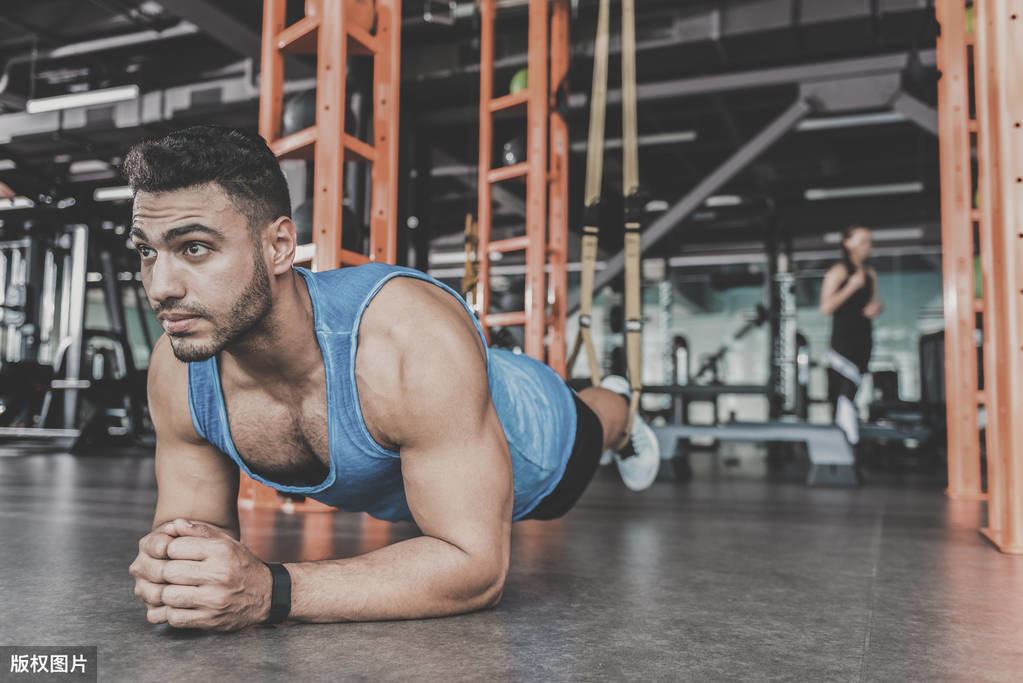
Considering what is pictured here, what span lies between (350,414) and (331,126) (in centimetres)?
163

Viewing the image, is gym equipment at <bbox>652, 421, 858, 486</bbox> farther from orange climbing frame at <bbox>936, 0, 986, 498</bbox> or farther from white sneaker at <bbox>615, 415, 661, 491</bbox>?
white sneaker at <bbox>615, 415, 661, 491</bbox>

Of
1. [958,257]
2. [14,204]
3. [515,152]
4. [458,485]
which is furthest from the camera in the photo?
[14,204]

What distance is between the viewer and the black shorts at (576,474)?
1.66 meters

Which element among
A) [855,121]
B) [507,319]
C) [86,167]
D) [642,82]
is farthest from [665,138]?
[86,167]

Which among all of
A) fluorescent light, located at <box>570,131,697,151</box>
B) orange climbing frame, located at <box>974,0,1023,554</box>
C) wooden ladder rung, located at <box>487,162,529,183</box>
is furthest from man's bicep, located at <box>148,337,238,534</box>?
fluorescent light, located at <box>570,131,697,151</box>

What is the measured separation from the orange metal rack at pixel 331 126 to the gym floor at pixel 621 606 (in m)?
0.84

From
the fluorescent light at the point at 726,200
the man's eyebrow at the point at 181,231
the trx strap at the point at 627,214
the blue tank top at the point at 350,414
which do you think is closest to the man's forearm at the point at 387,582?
the blue tank top at the point at 350,414

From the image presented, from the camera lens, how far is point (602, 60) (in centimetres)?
218

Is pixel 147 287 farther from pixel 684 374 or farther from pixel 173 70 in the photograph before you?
pixel 684 374

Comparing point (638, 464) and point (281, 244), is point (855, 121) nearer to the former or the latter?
point (638, 464)

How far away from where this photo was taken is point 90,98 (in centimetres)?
454

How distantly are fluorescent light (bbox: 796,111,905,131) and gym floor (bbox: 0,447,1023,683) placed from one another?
363 centimetres

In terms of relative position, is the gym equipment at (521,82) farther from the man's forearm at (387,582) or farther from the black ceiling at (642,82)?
the man's forearm at (387,582)

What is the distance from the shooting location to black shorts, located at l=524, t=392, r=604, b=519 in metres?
1.66
